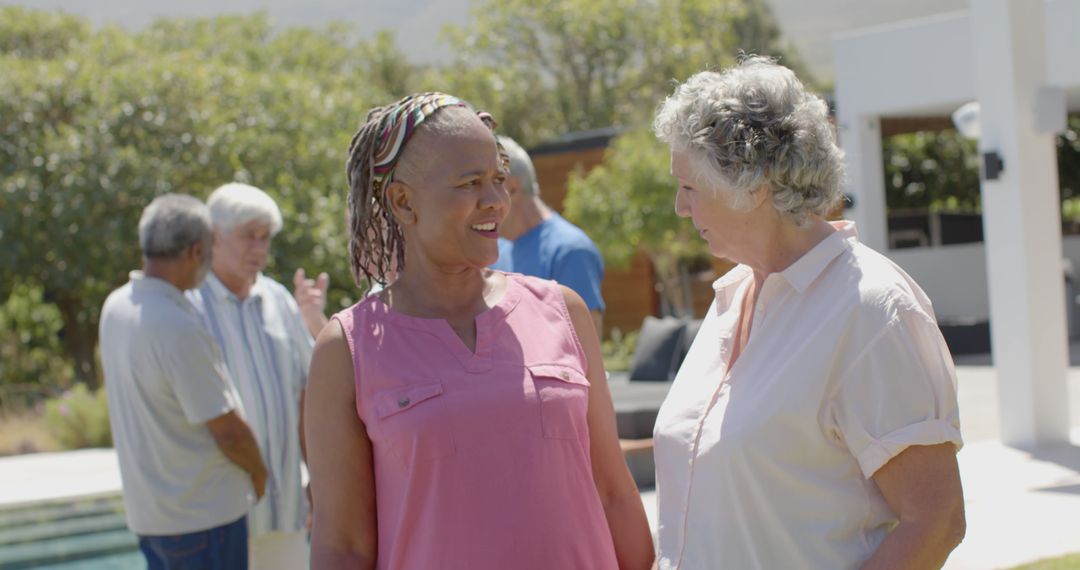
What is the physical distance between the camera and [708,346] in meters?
2.42

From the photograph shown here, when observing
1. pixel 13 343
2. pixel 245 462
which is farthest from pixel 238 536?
pixel 13 343

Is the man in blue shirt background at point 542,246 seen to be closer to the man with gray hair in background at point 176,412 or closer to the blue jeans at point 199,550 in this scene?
the man with gray hair in background at point 176,412

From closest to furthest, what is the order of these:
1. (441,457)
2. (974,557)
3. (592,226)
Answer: (441,457) → (974,557) → (592,226)

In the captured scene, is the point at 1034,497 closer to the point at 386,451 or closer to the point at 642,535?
the point at 642,535

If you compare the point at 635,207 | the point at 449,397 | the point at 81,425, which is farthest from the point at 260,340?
the point at 635,207

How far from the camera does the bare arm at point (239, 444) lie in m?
4.17

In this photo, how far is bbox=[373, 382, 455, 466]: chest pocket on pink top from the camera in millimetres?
2146

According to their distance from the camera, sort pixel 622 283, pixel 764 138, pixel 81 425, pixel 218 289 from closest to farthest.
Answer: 1. pixel 764 138
2. pixel 218 289
3. pixel 81 425
4. pixel 622 283

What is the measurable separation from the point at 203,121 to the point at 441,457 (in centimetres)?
1539

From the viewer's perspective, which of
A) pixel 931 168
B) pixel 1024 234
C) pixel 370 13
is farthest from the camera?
pixel 370 13

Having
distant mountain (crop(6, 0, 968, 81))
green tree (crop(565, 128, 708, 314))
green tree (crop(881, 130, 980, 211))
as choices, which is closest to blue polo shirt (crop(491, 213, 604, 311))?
green tree (crop(565, 128, 708, 314))

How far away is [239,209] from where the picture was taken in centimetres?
457

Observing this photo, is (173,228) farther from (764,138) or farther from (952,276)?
(952,276)

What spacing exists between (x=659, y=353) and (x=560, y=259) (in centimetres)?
715
